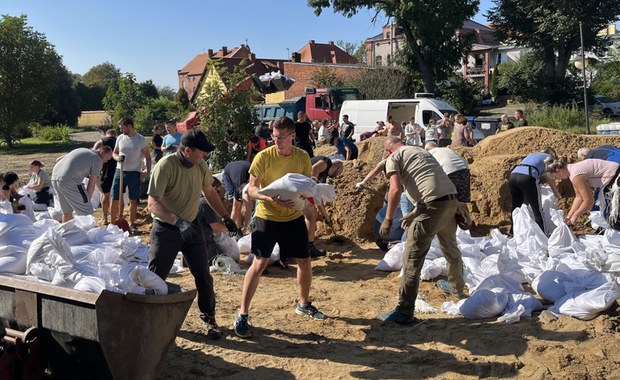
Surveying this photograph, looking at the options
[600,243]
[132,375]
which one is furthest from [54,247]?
[600,243]

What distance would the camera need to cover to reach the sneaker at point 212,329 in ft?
16.5

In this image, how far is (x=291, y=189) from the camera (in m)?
4.89

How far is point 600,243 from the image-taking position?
6492 mm

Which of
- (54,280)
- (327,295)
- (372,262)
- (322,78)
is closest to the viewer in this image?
(54,280)

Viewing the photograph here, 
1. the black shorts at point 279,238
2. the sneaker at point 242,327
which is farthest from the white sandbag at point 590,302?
the sneaker at point 242,327

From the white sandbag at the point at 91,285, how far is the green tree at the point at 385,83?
30025 millimetres

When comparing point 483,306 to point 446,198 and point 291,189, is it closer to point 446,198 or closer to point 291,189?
point 446,198

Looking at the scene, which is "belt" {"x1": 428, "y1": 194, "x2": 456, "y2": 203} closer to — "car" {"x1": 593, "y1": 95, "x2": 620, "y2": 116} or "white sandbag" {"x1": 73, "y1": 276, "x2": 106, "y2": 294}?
"white sandbag" {"x1": 73, "y1": 276, "x2": 106, "y2": 294}

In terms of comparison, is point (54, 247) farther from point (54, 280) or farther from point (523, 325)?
point (523, 325)

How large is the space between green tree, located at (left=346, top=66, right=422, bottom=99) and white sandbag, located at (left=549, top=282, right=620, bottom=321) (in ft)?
93.9

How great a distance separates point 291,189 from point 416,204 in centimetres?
113

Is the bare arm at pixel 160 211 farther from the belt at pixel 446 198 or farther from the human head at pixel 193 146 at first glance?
the belt at pixel 446 198

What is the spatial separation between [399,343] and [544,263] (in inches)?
90.3

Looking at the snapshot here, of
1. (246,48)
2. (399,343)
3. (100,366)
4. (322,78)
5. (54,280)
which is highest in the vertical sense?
(246,48)
